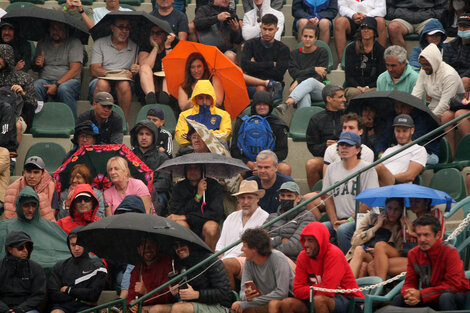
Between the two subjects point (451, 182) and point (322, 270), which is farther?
point (451, 182)

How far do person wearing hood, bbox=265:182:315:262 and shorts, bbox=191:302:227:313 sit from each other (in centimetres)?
113

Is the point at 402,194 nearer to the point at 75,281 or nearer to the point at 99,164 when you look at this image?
the point at 75,281

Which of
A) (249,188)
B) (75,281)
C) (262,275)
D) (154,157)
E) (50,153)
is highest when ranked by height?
(249,188)

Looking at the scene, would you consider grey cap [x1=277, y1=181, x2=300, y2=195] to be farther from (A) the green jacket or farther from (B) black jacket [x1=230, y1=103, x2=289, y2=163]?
(A) the green jacket

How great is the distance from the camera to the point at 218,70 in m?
14.0

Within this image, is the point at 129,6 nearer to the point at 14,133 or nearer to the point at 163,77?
the point at 163,77

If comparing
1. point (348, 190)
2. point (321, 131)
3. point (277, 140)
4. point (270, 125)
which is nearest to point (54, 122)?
point (270, 125)

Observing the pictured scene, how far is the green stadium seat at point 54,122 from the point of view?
46.0 feet

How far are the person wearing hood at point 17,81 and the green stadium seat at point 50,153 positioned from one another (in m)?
0.39

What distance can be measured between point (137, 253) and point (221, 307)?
36.8 inches

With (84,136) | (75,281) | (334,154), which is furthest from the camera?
(84,136)

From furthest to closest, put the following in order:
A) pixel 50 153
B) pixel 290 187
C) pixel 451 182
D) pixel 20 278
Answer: pixel 50 153
pixel 451 182
pixel 290 187
pixel 20 278

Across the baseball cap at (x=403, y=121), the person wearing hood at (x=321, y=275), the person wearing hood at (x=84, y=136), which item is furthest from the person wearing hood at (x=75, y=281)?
the baseball cap at (x=403, y=121)

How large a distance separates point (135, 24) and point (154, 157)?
2.77m
